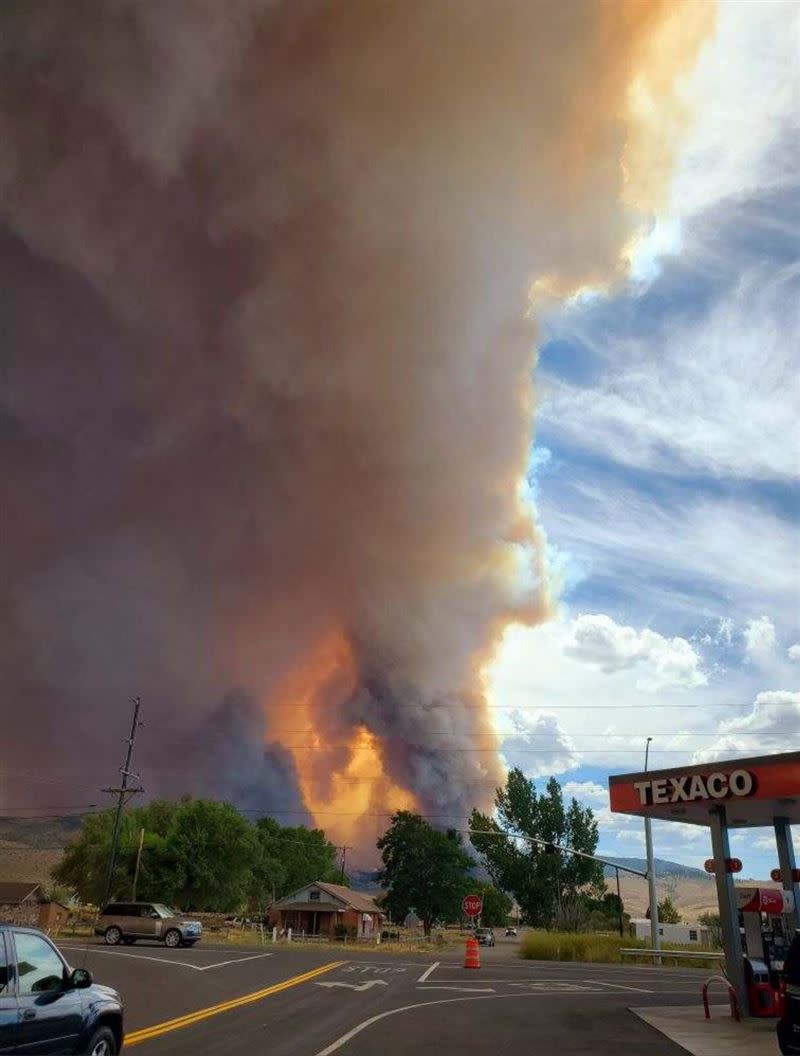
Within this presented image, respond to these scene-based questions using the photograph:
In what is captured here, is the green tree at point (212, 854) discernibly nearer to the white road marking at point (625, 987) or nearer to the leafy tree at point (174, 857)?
the leafy tree at point (174, 857)

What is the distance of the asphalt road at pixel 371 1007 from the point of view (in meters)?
11.9

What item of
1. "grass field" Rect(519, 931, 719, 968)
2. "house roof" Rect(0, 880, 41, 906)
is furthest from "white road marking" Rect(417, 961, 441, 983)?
"house roof" Rect(0, 880, 41, 906)

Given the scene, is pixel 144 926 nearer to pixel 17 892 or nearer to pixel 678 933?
pixel 17 892

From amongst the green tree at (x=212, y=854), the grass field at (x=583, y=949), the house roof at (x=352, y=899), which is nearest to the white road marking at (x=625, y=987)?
the grass field at (x=583, y=949)

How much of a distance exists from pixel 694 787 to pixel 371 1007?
8125mm

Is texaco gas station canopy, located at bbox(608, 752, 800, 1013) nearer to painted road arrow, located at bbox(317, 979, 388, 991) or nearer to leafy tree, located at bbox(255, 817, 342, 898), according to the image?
painted road arrow, located at bbox(317, 979, 388, 991)

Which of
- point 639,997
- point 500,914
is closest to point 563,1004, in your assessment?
point 639,997

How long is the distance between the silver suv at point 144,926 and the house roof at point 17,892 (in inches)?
1434

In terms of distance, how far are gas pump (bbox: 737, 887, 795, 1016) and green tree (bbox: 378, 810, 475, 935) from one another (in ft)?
234

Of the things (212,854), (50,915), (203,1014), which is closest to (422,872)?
(212,854)

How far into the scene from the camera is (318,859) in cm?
13688

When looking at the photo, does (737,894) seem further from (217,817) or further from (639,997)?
(217,817)

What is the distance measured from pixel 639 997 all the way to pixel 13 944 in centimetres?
1828

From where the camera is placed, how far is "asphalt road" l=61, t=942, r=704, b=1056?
11.9m
